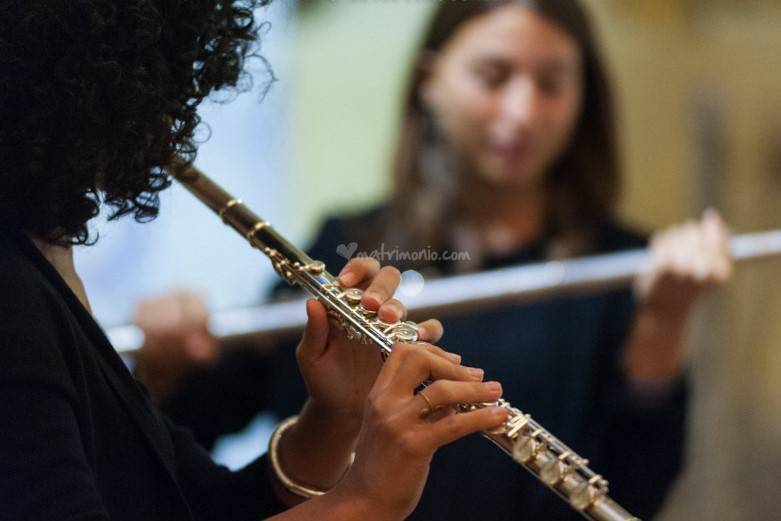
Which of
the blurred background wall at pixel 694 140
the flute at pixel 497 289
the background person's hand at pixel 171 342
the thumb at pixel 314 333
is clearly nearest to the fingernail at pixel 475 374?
the thumb at pixel 314 333

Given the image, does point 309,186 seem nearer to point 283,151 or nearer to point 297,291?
point 283,151

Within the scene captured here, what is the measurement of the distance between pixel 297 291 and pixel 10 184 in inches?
34.1

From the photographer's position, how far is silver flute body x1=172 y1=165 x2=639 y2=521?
687mm

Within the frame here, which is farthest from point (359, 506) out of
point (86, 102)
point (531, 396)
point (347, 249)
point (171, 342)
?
point (171, 342)

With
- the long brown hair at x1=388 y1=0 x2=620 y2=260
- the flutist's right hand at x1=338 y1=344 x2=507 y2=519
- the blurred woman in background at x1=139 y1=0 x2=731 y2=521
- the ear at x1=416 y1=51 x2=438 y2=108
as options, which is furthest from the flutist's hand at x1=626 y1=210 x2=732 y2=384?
the flutist's right hand at x1=338 y1=344 x2=507 y2=519

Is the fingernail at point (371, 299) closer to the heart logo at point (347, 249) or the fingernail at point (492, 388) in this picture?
the fingernail at point (492, 388)

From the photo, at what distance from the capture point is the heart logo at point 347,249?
1.16 m

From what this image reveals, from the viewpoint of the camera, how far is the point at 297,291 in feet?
5.11

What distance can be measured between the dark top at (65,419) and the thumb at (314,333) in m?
0.12

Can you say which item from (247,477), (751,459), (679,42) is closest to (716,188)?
(679,42)

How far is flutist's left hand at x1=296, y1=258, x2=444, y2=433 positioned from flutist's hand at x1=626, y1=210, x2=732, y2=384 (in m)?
0.65

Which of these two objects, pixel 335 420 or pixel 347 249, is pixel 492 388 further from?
pixel 347 249

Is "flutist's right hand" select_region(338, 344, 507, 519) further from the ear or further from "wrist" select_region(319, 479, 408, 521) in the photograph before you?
the ear

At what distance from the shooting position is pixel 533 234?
1.58m
